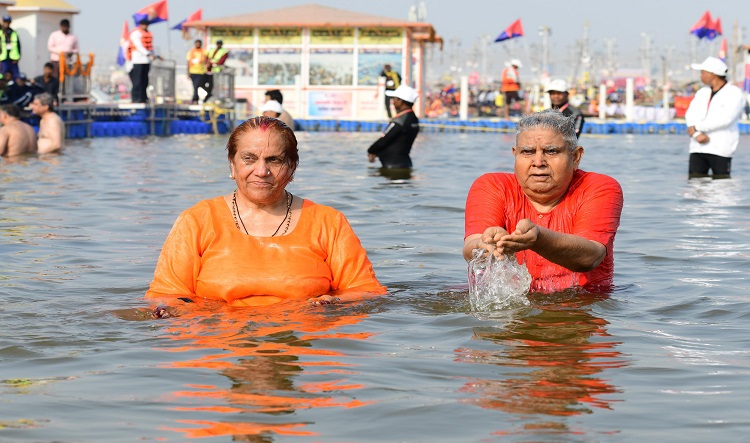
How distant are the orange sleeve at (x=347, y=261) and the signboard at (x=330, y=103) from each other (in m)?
32.8

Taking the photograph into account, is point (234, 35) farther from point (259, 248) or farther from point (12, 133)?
point (259, 248)

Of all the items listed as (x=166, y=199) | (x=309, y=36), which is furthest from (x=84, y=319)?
(x=309, y=36)

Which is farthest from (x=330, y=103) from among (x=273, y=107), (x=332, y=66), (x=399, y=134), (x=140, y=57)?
(x=399, y=134)

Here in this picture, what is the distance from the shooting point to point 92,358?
542 centimetres

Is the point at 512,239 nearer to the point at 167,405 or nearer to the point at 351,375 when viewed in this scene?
the point at 351,375

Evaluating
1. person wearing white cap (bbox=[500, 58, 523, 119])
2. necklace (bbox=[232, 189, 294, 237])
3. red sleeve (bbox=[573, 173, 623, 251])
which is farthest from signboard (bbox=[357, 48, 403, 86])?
necklace (bbox=[232, 189, 294, 237])

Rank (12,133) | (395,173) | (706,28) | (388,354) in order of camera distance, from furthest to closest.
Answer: (706,28), (12,133), (395,173), (388,354)

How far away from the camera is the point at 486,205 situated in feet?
21.0

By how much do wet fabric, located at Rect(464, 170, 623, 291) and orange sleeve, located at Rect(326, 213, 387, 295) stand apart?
60 centimetres

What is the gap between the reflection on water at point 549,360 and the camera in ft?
15.1

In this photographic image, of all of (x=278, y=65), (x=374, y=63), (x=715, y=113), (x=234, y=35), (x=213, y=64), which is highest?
(x=234, y=35)

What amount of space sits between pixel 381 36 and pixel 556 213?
32626mm

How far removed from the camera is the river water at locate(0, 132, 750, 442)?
4.33 metres

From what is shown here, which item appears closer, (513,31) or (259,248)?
(259,248)
